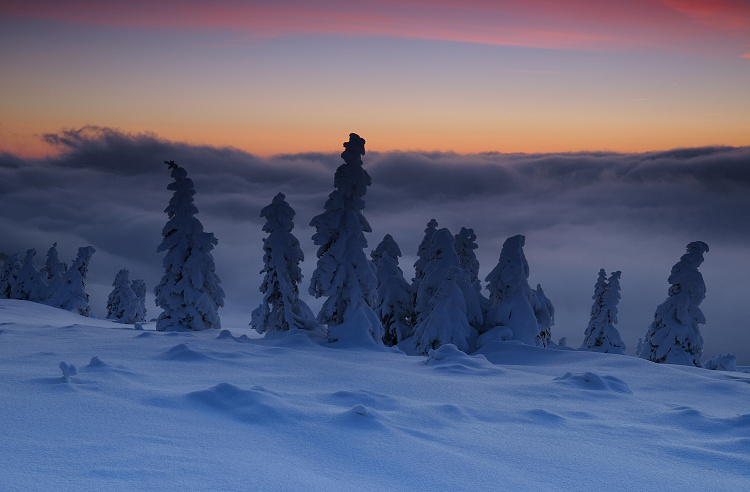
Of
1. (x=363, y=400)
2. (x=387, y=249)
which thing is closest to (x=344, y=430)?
(x=363, y=400)

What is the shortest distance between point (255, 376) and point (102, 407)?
13.6ft

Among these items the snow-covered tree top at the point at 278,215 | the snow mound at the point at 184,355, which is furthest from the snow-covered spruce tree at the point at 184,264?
the snow mound at the point at 184,355

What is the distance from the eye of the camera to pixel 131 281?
66250 millimetres

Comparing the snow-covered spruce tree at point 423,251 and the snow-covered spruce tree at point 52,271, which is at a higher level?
the snow-covered spruce tree at point 423,251

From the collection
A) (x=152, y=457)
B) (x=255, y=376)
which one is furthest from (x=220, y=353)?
(x=152, y=457)

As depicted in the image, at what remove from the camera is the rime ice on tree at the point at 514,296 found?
29558 mm

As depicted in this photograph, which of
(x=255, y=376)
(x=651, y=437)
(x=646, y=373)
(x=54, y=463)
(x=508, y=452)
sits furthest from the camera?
(x=646, y=373)

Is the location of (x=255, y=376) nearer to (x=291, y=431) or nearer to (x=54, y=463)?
(x=291, y=431)

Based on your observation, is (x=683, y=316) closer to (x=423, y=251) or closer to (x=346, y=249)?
(x=423, y=251)

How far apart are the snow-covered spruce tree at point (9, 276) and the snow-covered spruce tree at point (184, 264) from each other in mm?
38179

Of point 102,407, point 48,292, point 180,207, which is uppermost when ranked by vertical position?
point 180,207

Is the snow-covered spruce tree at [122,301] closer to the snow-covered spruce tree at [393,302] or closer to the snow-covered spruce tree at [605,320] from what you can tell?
the snow-covered spruce tree at [393,302]

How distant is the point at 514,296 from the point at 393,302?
7768mm

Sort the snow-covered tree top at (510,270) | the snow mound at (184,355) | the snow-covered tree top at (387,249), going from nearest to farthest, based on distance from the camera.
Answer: the snow mound at (184,355)
the snow-covered tree top at (510,270)
the snow-covered tree top at (387,249)
